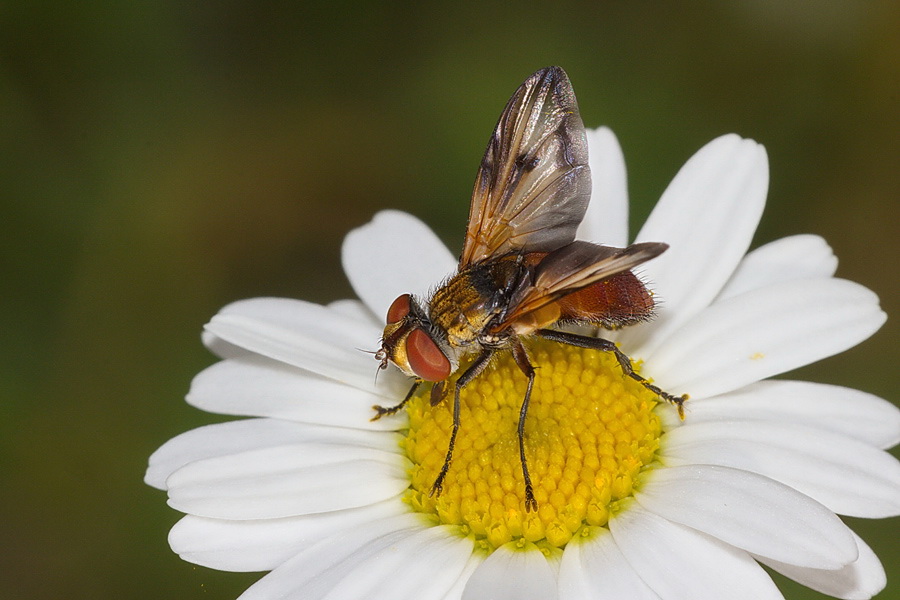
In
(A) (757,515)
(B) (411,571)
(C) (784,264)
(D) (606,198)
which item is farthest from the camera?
(D) (606,198)

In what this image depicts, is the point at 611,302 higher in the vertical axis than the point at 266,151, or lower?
lower

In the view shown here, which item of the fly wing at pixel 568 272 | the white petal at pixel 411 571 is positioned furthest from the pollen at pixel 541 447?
the fly wing at pixel 568 272

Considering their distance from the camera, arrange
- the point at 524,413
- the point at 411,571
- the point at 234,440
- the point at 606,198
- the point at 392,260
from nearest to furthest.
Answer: the point at 411,571 → the point at 524,413 → the point at 234,440 → the point at 606,198 → the point at 392,260

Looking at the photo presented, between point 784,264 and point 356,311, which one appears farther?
point 356,311

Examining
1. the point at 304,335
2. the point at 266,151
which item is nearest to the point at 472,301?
A: the point at 304,335

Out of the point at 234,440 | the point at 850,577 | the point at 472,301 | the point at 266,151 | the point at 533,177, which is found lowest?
the point at 850,577

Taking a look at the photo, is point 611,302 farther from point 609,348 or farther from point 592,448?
point 592,448

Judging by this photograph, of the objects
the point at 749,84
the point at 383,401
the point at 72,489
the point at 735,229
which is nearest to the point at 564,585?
the point at 383,401

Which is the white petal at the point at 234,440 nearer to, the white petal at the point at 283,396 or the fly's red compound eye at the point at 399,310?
the white petal at the point at 283,396
